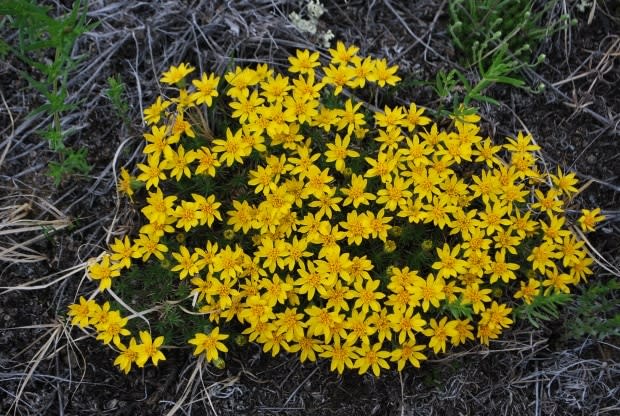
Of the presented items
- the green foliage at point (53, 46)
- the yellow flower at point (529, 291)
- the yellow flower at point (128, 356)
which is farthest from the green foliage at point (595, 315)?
the green foliage at point (53, 46)

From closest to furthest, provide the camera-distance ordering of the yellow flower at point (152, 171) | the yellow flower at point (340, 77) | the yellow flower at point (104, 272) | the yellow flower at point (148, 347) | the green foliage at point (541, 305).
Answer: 1. the green foliage at point (541, 305)
2. the yellow flower at point (148, 347)
3. the yellow flower at point (104, 272)
4. the yellow flower at point (152, 171)
5. the yellow flower at point (340, 77)

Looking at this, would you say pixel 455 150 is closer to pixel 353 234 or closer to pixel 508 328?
pixel 353 234

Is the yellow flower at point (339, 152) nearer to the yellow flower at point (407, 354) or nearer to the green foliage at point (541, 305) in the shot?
the yellow flower at point (407, 354)

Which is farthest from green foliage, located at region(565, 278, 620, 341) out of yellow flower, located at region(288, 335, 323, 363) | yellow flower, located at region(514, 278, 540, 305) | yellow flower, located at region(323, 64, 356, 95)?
yellow flower, located at region(323, 64, 356, 95)

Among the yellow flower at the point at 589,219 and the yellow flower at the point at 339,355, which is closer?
the yellow flower at the point at 339,355

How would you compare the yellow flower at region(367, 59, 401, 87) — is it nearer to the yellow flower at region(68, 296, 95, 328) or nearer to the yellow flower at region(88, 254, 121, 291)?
the yellow flower at region(88, 254, 121, 291)

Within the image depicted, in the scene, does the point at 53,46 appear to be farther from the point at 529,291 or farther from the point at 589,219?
the point at 589,219

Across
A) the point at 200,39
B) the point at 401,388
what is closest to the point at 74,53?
the point at 200,39
